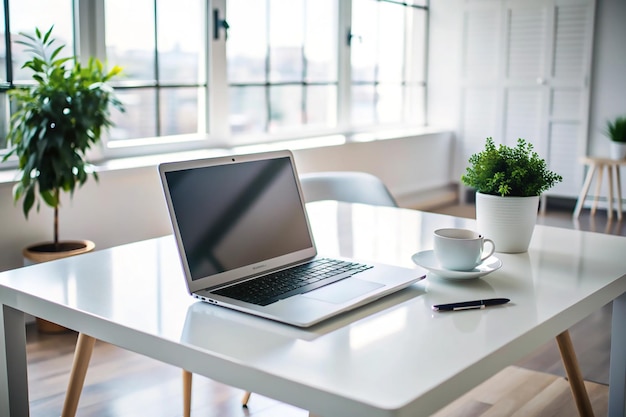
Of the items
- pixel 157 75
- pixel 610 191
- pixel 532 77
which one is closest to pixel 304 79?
pixel 157 75

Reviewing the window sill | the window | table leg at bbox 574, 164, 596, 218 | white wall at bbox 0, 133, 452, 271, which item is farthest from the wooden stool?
white wall at bbox 0, 133, 452, 271

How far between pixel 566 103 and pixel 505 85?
22.0 inches

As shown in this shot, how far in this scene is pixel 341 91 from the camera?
19.4ft

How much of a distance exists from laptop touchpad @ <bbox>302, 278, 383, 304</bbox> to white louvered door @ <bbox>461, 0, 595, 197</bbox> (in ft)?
17.5

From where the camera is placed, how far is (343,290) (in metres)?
1.38

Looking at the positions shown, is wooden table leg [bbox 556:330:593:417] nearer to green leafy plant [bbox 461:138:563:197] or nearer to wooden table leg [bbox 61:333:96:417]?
green leafy plant [bbox 461:138:563:197]

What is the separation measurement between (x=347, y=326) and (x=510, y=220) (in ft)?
2.19

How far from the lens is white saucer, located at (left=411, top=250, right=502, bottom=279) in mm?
1486

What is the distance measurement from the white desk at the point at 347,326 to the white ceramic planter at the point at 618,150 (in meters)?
4.39

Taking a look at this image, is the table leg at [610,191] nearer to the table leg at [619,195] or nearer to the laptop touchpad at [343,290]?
the table leg at [619,195]

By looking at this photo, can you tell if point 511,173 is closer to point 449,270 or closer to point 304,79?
point 449,270

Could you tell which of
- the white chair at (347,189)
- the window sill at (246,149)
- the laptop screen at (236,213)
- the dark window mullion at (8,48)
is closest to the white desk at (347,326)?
the laptop screen at (236,213)

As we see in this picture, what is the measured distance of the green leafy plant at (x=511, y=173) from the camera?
1.74 meters

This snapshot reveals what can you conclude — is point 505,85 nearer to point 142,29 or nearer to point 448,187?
point 448,187
